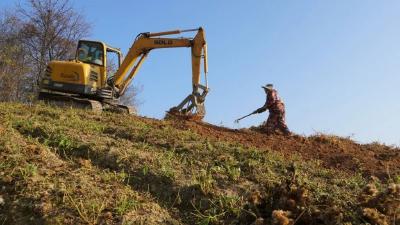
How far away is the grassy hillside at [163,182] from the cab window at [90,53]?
7.10 metres

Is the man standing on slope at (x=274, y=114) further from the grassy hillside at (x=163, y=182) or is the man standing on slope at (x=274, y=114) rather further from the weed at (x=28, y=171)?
the weed at (x=28, y=171)

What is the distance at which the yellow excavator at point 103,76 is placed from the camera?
621 inches

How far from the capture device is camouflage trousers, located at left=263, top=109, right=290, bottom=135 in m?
14.0

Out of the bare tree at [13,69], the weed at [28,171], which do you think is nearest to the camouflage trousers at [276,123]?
the weed at [28,171]

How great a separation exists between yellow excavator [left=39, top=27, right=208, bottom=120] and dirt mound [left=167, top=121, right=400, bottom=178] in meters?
2.26

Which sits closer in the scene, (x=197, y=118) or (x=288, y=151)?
(x=288, y=151)

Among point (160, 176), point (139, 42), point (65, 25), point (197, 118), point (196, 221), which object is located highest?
point (65, 25)

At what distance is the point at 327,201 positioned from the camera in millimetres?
5801

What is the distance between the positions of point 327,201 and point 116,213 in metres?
2.28

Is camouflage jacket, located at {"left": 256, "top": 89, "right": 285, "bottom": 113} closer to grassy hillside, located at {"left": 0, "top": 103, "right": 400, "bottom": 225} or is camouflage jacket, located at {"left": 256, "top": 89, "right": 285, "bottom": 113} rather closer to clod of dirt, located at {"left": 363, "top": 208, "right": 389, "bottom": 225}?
grassy hillside, located at {"left": 0, "top": 103, "right": 400, "bottom": 225}

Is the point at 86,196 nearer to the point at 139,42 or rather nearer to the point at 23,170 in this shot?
the point at 23,170

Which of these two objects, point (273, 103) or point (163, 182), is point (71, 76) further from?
point (163, 182)

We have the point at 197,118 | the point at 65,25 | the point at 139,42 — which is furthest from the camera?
the point at 65,25

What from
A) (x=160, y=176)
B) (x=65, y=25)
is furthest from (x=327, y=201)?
(x=65, y=25)
